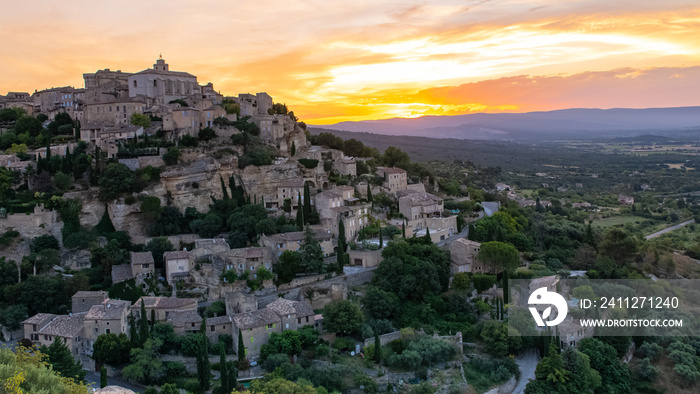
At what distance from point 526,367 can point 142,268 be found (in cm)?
2166

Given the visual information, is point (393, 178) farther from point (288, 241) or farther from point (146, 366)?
point (146, 366)

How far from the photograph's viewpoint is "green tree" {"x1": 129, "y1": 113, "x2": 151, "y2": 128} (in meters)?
41.8

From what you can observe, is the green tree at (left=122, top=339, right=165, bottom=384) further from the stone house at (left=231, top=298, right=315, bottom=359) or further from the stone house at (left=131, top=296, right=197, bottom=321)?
the stone house at (left=231, top=298, right=315, bottom=359)

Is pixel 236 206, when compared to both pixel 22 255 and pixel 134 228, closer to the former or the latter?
pixel 134 228

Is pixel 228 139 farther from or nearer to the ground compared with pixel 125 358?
farther from the ground

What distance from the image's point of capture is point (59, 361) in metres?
23.8

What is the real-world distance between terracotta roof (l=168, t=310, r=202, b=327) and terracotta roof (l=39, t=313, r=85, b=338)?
4.33m

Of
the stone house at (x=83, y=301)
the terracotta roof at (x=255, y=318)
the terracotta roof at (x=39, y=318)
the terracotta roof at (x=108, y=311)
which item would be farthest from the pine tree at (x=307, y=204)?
the terracotta roof at (x=39, y=318)

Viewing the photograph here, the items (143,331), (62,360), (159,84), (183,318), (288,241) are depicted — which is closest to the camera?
(62,360)

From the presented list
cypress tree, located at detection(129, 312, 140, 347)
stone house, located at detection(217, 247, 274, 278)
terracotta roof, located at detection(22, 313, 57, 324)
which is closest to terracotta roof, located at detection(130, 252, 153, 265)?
stone house, located at detection(217, 247, 274, 278)

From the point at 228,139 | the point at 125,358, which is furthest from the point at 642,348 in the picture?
the point at 228,139

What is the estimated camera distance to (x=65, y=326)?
27.5 metres

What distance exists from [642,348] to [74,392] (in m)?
26.6

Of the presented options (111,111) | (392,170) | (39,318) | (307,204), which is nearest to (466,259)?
(307,204)
